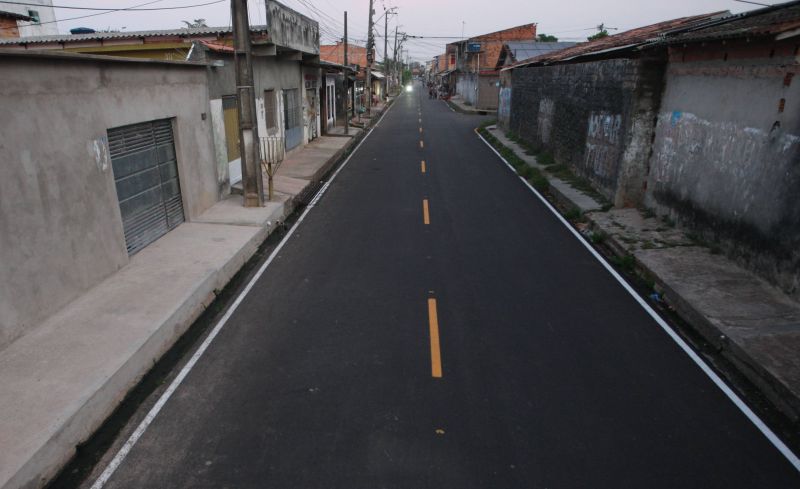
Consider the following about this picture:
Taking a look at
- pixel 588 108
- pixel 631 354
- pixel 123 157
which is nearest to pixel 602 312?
pixel 631 354

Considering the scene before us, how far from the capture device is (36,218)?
6527mm

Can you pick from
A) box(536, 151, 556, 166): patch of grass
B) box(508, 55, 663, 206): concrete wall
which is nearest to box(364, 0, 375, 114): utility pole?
box(508, 55, 663, 206): concrete wall

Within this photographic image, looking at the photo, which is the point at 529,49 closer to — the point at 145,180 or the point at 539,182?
the point at 539,182

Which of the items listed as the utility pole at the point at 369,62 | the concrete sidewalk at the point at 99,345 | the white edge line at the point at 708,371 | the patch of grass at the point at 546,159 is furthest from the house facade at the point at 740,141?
the utility pole at the point at 369,62

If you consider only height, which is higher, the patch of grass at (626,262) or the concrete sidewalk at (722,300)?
the concrete sidewalk at (722,300)

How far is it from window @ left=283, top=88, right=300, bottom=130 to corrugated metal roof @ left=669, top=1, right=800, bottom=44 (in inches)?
A: 608

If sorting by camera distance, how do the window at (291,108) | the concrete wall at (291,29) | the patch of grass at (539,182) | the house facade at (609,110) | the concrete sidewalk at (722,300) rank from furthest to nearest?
the window at (291,108)
the patch of grass at (539,182)
the concrete wall at (291,29)
the house facade at (609,110)
the concrete sidewalk at (722,300)

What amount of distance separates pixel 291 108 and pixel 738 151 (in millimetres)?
18295

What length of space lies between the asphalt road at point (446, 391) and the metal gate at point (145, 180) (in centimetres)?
264

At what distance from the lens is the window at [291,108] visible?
2188cm

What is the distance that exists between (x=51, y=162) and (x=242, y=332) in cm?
352

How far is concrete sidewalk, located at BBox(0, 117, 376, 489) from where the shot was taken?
15.1 feet

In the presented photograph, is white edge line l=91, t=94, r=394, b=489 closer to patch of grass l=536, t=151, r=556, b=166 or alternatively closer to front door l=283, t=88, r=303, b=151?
front door l=283, t=88, r=303, b=151

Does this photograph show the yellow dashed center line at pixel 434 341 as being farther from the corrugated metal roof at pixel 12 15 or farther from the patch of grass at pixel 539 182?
the corrugated metal roof at pixel 12 15
